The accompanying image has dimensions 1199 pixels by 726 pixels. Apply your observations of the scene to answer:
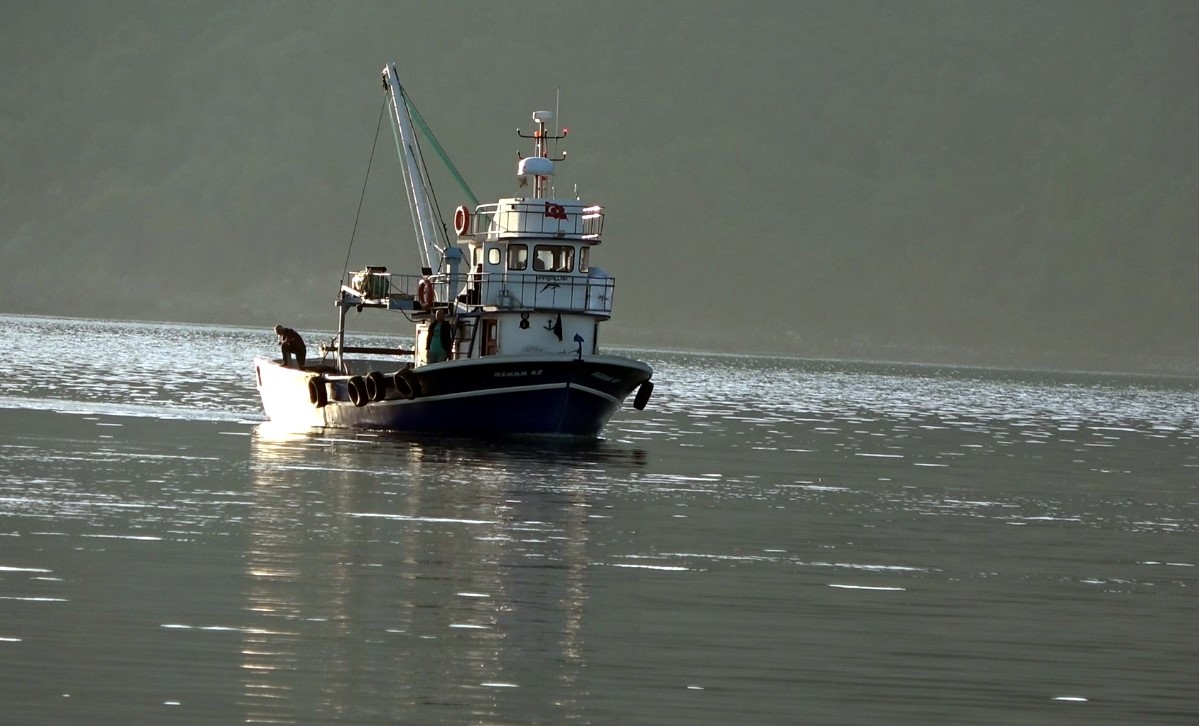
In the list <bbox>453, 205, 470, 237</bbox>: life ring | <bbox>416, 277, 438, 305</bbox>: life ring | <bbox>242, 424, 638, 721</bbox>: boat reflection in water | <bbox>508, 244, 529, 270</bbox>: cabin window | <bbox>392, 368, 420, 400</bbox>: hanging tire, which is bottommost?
<bbox>242, 424, 638, 721</bbox>: boat reflection in water

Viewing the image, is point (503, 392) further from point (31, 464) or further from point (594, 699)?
point (594, 699)

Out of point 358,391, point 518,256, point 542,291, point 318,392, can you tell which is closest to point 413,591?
point 358,391

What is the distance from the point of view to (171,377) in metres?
103

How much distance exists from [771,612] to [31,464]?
71.6 feet

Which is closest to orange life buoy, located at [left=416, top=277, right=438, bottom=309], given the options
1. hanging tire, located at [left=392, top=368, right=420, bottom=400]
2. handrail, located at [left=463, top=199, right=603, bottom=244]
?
handrail, located at [left=463, top=199, right=603, bottom=244]

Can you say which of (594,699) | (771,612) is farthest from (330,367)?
(594,699)

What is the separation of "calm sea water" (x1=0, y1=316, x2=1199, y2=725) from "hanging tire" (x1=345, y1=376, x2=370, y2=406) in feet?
7.94

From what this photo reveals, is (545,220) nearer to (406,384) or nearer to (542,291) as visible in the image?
(542,291)

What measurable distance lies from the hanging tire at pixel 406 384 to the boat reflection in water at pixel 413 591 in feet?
35.4

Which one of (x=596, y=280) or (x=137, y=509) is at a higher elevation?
(x=596, y=280)

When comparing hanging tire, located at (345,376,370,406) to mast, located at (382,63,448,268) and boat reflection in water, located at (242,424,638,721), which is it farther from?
boat reflection in water, located at (242,424,638,721)

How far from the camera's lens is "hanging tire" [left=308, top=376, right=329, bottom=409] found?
60.7 meters

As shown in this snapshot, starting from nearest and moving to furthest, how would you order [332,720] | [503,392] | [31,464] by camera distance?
[332,720] < [31,464] < [503,392]

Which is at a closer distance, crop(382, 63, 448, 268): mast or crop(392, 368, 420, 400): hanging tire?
crop(392, 368, 420, 400): hanging tire
